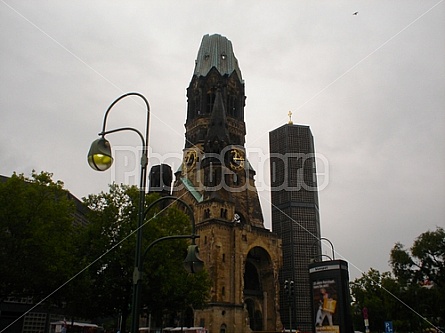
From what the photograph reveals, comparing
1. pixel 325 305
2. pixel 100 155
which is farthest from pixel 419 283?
pixel 100 155

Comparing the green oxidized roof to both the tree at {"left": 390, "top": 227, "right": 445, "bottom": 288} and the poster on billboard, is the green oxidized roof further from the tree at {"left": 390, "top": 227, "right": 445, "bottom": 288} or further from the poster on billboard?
the poster on billboard

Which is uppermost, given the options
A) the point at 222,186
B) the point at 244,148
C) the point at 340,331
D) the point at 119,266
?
the point at 244,148

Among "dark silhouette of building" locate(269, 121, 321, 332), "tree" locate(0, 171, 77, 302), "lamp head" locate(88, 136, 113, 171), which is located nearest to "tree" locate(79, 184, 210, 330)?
"tree" locate(0, 171, 77, 302)

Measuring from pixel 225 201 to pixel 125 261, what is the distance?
30006 millimetres

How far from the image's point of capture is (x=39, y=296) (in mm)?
29094

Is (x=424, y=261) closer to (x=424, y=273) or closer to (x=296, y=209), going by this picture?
(x=424, y=273)

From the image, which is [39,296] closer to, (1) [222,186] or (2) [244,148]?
(1) [222,186]

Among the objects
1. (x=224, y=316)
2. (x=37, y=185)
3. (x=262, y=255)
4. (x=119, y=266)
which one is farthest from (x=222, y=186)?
(x=37, y=185)

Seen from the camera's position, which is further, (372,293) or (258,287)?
(258,287)

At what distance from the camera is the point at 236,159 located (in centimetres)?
7156

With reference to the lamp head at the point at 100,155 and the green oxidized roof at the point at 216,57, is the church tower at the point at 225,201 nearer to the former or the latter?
the green oxidized roof at the point at 216,57

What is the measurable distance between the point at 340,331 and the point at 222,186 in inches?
1606

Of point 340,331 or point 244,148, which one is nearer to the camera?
point 340,331

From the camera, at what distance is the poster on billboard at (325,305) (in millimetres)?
24891
